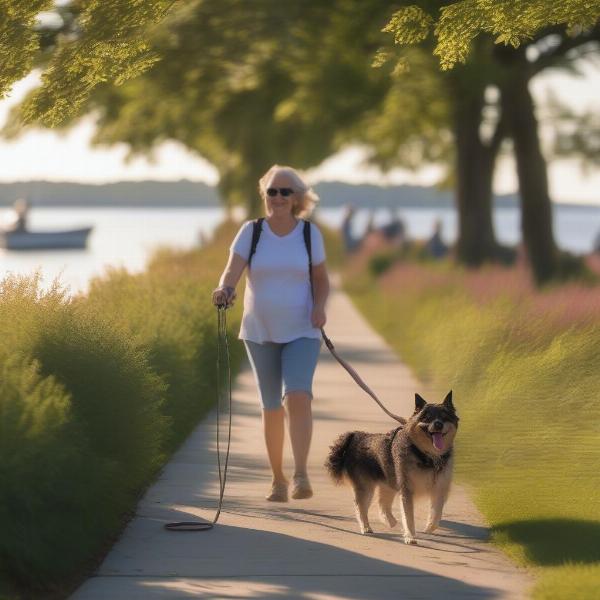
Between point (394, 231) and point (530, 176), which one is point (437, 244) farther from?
point (530, 176)

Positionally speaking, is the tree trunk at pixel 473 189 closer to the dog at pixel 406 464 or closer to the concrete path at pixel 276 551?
the concrete path at pixel 276 551

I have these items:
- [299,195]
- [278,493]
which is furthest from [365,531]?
[299,195]

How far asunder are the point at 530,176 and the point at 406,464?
17203 mm

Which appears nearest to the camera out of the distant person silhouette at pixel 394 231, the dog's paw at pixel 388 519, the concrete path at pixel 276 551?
the concrete path at pixel 276 551

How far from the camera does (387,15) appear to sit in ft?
65.6

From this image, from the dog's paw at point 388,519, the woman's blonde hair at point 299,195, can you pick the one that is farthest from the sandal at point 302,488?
the woman's blonde hair at point 299,195

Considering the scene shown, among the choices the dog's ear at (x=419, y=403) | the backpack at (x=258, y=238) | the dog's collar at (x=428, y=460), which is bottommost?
the dog's collar at (x=428, y=460)

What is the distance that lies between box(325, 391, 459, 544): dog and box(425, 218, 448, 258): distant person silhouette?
3368 cm

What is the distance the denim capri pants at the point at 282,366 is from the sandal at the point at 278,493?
0.49 metres

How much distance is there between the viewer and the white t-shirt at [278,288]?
928 cm

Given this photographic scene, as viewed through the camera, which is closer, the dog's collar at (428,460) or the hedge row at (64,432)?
the hedge row at (64,432)

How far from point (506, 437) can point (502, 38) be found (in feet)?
9.05

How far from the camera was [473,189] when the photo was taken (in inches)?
1187

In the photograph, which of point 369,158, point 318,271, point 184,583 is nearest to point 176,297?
point 318,271
